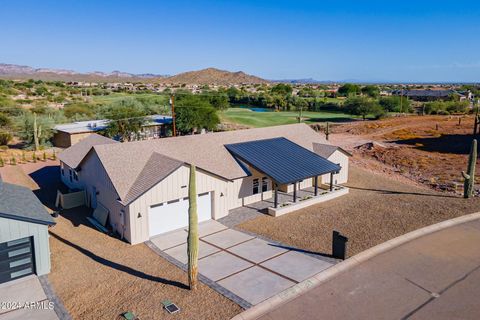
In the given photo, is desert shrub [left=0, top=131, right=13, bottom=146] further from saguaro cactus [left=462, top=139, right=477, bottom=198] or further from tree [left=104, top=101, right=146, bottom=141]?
saguaro cactus [left=462, top=139, right=477, bottom=198]

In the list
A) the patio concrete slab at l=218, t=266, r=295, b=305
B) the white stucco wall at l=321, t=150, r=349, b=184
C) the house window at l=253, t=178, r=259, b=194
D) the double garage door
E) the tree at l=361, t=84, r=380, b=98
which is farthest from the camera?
the tree at l=361, t=84, r=380, b=98

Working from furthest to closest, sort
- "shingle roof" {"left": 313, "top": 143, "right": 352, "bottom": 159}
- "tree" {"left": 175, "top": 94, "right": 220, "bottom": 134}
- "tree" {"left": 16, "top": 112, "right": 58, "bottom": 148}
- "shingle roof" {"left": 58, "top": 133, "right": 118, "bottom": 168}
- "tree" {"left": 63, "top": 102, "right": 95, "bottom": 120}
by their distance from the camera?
"tree" {"left": 63, "top": 102, "right": 95, "bottom": 120}, "tree" {"left": 175, "top": 94, "right": 220, "bottom": 134}, "tree" {"left": 16, "top": 112, "right": 58, "bottom": 148}, "shingle roof" {"left": 313, "top": 143, "right": 352, "bottom": 159}, "shingle roof" {"left": 58, "top": 133, "right": 118, "bottom": 168}

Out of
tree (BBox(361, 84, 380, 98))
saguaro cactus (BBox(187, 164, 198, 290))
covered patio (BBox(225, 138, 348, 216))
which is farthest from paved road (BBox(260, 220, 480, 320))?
tree (BBox(361, 84, 380, 98))

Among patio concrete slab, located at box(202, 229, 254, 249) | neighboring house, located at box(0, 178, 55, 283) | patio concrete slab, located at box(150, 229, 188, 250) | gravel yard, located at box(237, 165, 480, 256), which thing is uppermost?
neighboring house, located at box(0, 178, 55, 283)

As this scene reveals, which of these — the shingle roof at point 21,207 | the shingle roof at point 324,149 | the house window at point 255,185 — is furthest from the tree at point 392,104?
the shingle roof at point 21,207

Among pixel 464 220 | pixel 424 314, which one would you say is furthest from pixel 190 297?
pixel 464 220

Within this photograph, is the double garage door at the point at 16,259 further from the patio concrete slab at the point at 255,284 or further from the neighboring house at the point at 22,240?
the patio concrete slab at the point at 255,284

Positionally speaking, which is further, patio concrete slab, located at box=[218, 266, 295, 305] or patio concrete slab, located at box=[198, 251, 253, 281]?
patio concrete slab, located at box=[198, 251, 253, 281]

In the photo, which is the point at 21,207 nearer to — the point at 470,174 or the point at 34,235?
the point at 34,235
